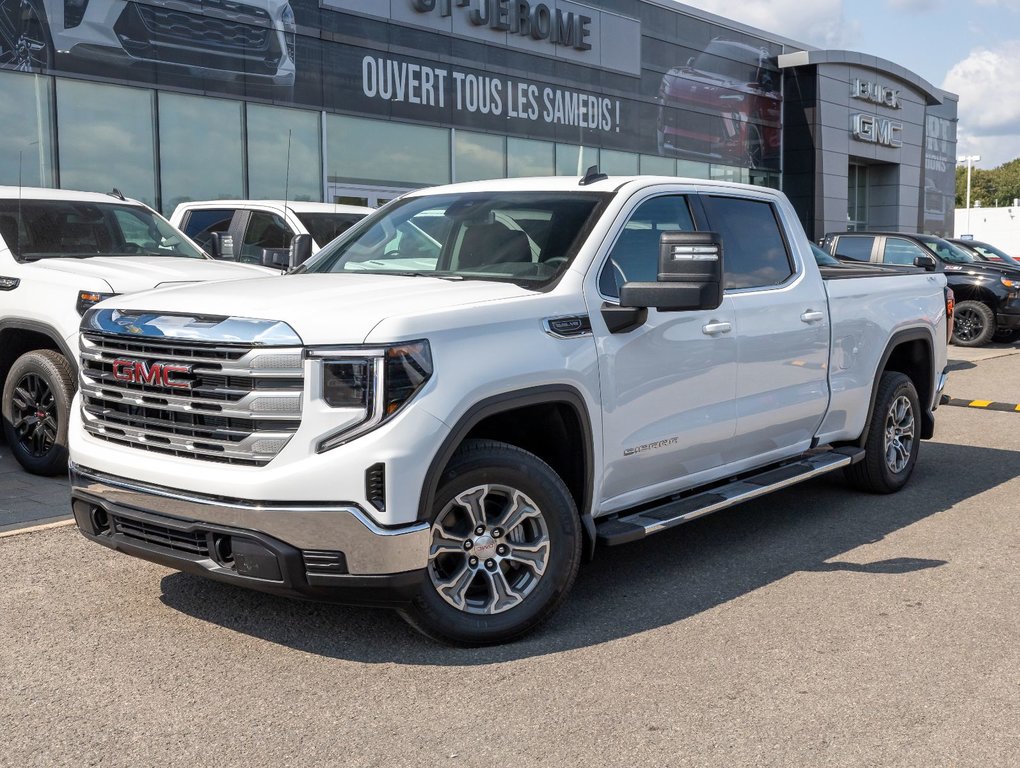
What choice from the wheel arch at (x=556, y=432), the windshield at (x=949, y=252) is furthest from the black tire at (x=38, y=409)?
the windshield at (x=949, y=252)

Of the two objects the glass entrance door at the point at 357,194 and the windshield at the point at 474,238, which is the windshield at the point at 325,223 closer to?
the windshield at the point at 474,238

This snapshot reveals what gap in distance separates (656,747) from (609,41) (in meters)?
26.7

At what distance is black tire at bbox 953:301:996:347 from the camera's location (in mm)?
18016

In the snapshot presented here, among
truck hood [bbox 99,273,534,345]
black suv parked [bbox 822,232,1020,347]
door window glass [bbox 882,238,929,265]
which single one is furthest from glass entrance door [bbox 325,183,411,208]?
truck hood [bbox 99,273,534,345]

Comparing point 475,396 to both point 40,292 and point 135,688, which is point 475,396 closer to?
point 135,688

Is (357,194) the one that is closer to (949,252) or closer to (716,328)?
(949,252)

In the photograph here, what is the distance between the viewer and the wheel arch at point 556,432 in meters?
4.38

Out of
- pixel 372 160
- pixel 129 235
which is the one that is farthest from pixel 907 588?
pixel 372 160

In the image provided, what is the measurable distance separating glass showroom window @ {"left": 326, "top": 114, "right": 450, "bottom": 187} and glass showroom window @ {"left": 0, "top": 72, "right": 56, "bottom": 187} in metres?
5.80

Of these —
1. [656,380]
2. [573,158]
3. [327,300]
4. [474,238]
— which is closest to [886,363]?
[656,380]

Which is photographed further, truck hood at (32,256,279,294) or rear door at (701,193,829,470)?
truck hood at (32,256,279,294)

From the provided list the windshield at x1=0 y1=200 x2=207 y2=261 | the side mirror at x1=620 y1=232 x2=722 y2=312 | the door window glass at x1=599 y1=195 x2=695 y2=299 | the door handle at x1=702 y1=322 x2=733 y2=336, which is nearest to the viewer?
the side mirror at x1=620 y1=232 x2=722 y2=312

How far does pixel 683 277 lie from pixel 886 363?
10.2 ft

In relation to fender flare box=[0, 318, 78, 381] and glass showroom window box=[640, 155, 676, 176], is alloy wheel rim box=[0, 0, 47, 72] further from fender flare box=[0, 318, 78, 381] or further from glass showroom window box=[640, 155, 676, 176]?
glass showroom window box=[640, 155, 676, 176]
